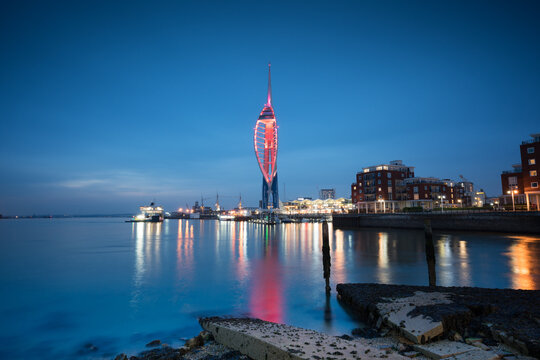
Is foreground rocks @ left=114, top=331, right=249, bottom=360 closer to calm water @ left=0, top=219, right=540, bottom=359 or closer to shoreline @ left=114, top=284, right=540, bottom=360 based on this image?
shoreline @ left=114, top=284, right=540, bottom=360

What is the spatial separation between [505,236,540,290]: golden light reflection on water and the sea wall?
1453 centimetres

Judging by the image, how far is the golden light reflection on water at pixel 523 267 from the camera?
14.3m

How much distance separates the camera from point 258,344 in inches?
256

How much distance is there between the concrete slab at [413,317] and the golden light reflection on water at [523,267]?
25.8 ft

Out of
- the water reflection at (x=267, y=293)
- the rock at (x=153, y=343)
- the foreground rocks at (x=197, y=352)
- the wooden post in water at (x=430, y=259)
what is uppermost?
the wooden post in water at (x=430, y=259)

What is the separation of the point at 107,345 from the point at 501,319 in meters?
9.64

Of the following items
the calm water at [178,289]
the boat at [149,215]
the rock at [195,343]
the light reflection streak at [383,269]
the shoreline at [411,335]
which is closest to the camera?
the shoreline at [411,335]

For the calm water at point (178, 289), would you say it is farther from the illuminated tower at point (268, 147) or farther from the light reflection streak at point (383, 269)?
the illuminated tower at point (268, 147)

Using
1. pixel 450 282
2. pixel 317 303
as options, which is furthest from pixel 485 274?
pixel 317 303

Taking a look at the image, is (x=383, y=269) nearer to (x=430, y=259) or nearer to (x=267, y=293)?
(x=430, y=259)

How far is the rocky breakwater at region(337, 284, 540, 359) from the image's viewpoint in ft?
20.2

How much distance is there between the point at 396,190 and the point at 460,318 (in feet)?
278

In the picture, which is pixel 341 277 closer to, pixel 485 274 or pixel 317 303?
pixel 317 303

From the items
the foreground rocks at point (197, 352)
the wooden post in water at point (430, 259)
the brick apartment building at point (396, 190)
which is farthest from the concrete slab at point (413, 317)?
the brick apartment building at point (396, 190)
